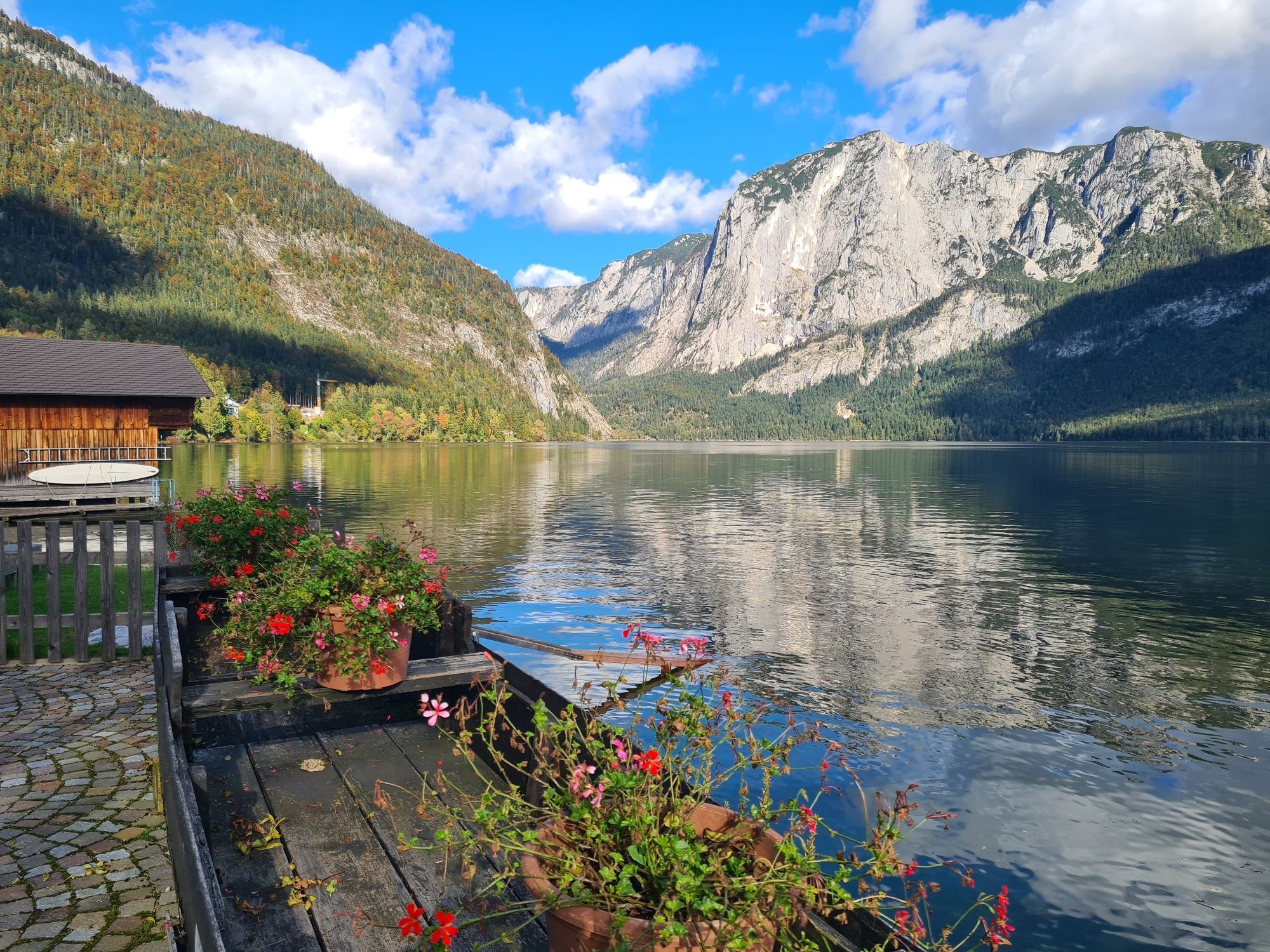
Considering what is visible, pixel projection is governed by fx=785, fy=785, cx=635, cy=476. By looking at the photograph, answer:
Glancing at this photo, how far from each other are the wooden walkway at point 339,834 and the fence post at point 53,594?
6.29 m

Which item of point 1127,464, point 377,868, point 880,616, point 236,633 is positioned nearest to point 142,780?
point 236,633

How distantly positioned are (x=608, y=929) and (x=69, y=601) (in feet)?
51.0

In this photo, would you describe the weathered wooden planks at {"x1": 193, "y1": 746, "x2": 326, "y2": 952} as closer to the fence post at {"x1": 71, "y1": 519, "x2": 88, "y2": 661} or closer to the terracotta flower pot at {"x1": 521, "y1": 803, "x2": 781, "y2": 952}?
the terracotta flower pot at {"x1": 521, "y1": 803, "x2": 781, "y2": 952}

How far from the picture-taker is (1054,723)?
40.3 ft

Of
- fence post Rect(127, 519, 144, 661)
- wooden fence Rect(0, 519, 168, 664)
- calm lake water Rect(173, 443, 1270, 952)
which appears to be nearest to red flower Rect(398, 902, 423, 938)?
calm lake water Rect(173, 443, 1270, 952)

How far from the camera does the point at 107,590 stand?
10758 millimetres

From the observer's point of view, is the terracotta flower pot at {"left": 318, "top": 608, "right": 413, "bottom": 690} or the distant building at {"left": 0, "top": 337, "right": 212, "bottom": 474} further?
the distant building at {"left": 0, "top": 337, "right": 212, "bottom": 474}

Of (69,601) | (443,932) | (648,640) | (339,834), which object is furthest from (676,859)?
(69,601)

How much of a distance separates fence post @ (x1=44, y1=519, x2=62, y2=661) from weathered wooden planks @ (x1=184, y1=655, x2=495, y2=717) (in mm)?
6470

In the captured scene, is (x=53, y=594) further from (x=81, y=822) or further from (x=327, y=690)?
(x=327, y=690)

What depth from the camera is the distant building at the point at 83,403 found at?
31.4 metres

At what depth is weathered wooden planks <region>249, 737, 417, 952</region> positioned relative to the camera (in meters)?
3.81

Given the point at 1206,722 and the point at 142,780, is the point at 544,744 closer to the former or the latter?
the point at 142,780

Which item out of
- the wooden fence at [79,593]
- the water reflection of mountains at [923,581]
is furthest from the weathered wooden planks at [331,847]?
the water reflection of mountains at [923,581]
